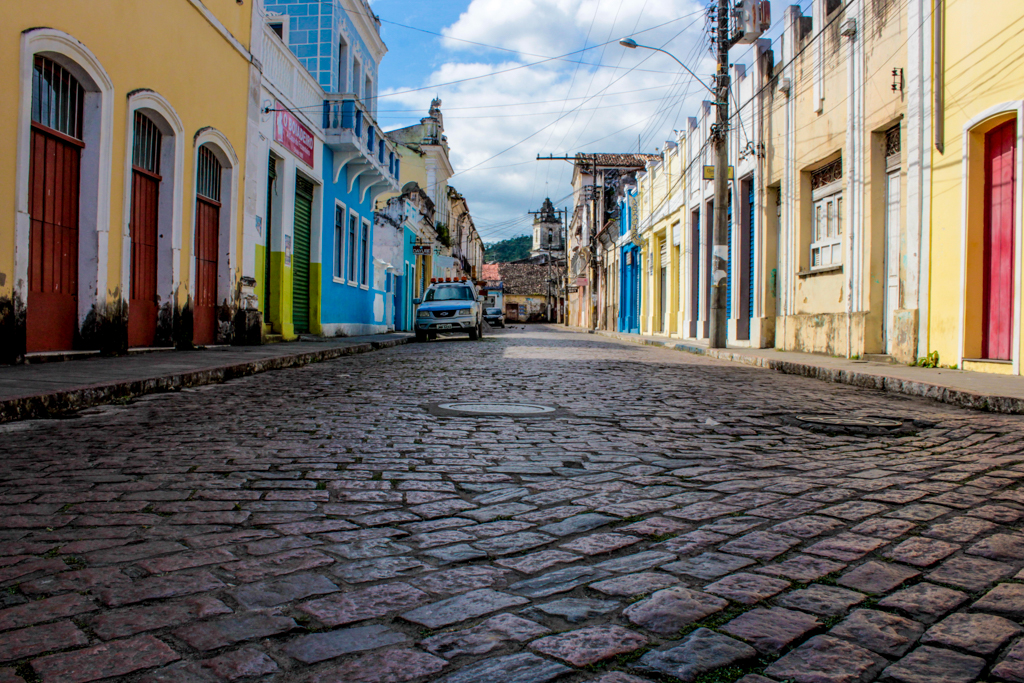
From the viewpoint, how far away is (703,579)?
232 centimetres

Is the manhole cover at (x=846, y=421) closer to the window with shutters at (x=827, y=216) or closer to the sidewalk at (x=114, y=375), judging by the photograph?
the sidewalk at (x=114, y=375)

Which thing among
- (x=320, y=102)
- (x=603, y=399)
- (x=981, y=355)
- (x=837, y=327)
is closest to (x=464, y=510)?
(x=603, y=399)

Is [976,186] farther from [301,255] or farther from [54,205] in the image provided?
[301,255]

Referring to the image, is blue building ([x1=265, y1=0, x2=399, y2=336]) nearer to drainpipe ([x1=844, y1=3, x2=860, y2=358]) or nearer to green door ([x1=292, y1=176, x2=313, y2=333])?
green door ([x1=292, y1=176, x2=313, y2=333])

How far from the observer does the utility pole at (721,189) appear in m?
16.4

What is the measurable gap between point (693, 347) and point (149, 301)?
11356mm

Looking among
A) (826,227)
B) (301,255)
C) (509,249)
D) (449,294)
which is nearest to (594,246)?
(449,294)

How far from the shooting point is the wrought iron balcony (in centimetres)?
1923

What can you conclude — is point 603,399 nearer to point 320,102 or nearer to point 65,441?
point 65,441

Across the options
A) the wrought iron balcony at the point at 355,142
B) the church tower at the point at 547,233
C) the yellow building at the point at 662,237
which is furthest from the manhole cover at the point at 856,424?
the church tower at the point at 547,233

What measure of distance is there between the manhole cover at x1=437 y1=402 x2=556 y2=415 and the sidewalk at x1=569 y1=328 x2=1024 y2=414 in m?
3.85

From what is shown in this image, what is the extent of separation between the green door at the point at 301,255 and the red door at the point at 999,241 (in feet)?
44.0

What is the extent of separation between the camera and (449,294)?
24.2 m

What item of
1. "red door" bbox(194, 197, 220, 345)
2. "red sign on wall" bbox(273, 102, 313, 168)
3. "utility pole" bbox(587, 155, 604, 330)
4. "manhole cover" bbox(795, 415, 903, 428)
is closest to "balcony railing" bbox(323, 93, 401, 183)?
"red sign on wall" bbox(273, 102, 313, 168)
